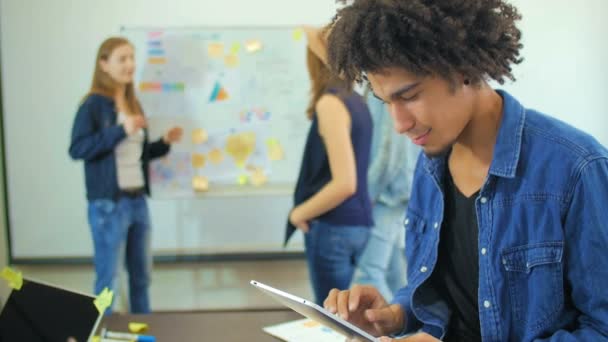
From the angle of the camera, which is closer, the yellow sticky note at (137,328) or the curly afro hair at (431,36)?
the curly afro hair at (431,36)

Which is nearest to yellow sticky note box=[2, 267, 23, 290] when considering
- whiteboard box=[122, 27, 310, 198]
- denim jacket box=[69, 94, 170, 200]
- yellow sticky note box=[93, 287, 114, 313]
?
yellow sticky note box=[93, 287, 114, 313]

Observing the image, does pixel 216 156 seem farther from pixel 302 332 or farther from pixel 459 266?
pixel 459 266

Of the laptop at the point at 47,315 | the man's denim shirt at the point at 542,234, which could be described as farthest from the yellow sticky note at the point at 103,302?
the man's denim shirt at the point at 542,234

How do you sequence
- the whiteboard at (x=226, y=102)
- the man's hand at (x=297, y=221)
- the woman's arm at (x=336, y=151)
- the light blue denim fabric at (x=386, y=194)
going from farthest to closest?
1. the whiteboard at (x=226, y=102)
2. the light blue denim fabric at (x=386, y=194)
3. the man's hand at (x=297, y=221)
4. the woman's arm at (x=336, y=151)

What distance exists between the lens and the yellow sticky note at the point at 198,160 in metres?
3.22

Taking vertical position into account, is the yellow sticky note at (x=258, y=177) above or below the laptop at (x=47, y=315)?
above

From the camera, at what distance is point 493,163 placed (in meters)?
1.07

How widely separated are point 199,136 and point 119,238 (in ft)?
2.43

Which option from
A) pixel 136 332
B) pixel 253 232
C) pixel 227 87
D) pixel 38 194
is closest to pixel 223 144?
pixel 227 87

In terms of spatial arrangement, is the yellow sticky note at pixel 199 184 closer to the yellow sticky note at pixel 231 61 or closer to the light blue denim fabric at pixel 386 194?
the yellow sticky note at pixel 231 61

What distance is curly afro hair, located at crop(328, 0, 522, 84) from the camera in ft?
3.28

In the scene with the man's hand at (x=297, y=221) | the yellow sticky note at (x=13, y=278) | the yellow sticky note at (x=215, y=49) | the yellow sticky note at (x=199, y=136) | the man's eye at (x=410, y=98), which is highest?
the yellow sticky note at (x=215, y=49)

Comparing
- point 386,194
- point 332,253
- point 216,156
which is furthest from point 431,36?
point 216,156

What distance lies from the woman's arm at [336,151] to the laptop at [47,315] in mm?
1222
